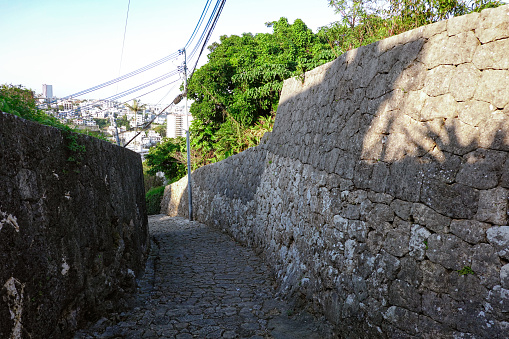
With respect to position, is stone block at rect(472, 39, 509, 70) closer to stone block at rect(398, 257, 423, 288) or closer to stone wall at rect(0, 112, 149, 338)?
stone block at rect(398, 257, 423, 288)

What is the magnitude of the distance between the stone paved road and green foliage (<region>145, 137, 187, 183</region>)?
52.0 feet

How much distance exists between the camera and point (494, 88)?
2.89 meters

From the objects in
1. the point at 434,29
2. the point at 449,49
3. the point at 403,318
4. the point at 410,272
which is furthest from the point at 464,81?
the point at 403,318

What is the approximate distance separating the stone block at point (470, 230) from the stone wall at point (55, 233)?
11.1ft

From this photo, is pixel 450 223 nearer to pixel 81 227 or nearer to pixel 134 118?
pixel 81 227

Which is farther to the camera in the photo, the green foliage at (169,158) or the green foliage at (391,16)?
the green foliage at (169,158)

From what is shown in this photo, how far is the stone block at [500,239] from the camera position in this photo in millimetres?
2570

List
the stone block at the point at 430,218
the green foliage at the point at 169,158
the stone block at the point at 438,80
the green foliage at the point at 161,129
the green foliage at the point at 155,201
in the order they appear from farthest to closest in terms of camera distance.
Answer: the green foliage at the point at 161,129
the green foliage at the point at 155,201
the green foliage at the point at 169,158
the stone block at the point at 438,80
the stone block at the point at 430,218

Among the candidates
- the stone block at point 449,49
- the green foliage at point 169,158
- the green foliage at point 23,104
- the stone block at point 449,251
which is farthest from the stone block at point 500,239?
the green foliage at point 169,158

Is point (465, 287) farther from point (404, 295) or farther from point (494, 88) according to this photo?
point (494, 88)

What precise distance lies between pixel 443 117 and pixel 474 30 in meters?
0.75

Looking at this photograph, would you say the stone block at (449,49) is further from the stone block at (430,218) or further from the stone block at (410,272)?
the stone block at (410,272)

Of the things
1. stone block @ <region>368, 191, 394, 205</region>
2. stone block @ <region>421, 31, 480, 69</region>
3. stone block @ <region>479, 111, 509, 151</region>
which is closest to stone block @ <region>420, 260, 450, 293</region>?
stone block @ <region>368, 191, 394, 205</region>

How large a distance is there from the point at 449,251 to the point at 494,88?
1308 mm
